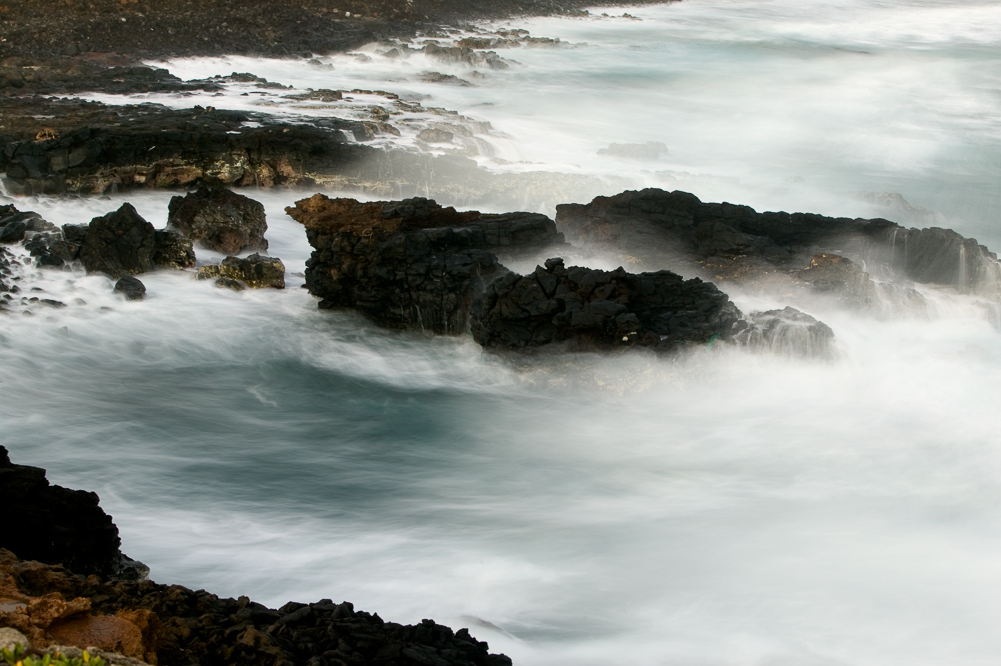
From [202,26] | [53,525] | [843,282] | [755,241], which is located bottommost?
[53,525]

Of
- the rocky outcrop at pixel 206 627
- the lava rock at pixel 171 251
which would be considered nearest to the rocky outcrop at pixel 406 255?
the lava rock at pixel 171 251

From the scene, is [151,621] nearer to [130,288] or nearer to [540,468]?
[540,468]

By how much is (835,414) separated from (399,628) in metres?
6.09

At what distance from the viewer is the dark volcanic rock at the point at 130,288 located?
11.9m

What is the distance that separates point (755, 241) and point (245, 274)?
6.43 m

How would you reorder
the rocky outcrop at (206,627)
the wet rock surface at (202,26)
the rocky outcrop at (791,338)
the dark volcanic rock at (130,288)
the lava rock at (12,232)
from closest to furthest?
1. the rocky outcrop at (206,627)
2. the rocky outcrop at (791,338)
3. the dark volcanic rock at (130,288)
4. the lava rock at (12,232)
5. the wet rock surface at (202,26)

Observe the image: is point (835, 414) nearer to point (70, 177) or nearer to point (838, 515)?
point (838, 515)

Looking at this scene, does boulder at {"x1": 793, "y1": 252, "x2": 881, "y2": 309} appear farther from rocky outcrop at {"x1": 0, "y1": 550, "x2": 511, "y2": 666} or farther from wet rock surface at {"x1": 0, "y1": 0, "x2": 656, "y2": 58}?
wet rock surface at {"x1": 0, "y1": 0, "x2": 656, "y2": 58}

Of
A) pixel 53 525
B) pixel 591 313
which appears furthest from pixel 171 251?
pixel 53 525

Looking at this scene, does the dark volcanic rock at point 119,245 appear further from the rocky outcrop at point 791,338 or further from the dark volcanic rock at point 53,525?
the rocky outcrop at point 791,338

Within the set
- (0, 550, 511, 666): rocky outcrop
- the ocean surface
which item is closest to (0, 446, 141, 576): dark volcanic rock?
(0, 550, 511, 666): rocky outcrop

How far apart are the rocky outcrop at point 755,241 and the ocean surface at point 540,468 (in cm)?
51

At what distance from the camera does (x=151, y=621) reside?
16.3 ft

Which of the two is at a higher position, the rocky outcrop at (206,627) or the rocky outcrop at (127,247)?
the rocky outcrop at (127,247)
